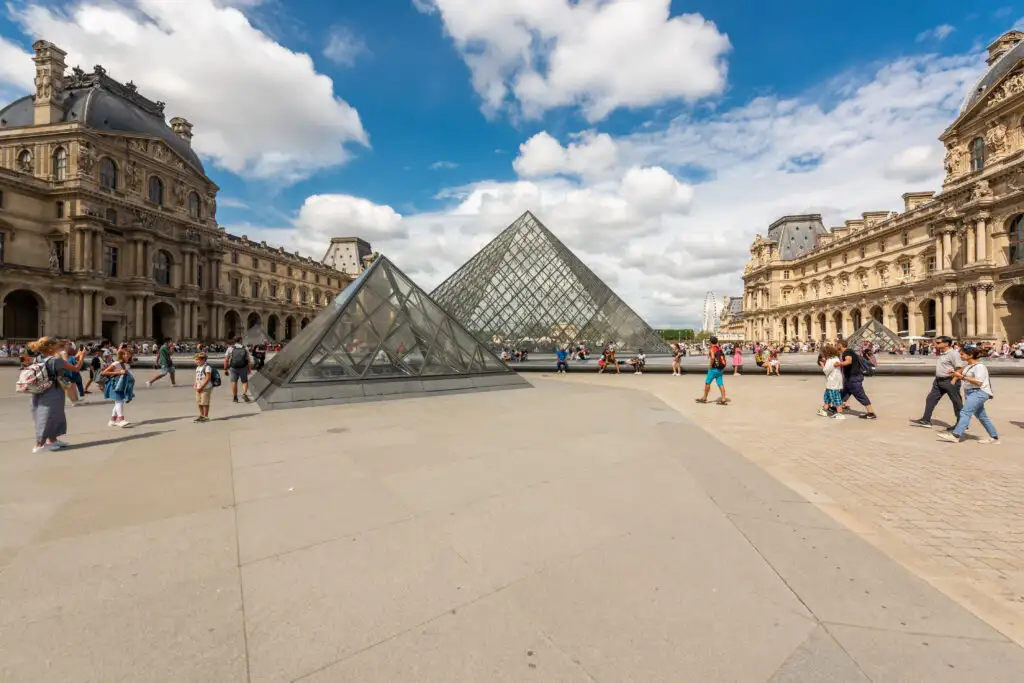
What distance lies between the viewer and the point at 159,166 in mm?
41031

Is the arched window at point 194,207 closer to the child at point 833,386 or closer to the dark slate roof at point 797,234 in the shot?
the child at point 833,386

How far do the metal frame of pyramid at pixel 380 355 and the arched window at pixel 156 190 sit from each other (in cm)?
4180

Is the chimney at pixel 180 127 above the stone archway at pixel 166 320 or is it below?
above

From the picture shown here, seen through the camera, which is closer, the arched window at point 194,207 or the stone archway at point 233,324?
the arched window at point 194,207

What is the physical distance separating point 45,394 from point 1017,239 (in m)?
50.0

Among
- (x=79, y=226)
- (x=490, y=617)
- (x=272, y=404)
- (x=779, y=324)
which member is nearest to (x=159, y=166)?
(x=79, y=226)

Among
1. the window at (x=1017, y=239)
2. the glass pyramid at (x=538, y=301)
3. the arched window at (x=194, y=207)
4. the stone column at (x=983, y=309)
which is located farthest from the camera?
the arched window at (x=194, y=207)

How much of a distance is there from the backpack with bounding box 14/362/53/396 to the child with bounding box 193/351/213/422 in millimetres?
1714

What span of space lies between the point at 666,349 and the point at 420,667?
87.9ft

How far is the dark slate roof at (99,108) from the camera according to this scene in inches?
1490

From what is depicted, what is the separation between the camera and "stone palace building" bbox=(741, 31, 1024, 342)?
31.7 metres

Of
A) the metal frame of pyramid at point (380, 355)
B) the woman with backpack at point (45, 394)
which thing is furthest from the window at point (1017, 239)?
the woman with backpack at point (45, 394)

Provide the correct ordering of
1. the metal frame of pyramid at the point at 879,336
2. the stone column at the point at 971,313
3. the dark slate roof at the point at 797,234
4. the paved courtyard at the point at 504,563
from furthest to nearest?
the dark slate roof at the point at 797,234, the metal frame of pyramid at the point at 879,336, the stone column at the point at 971,313, the paved courtyard at the point at 504,563

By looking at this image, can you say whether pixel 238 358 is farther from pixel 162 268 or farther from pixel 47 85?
pixel 47 85
